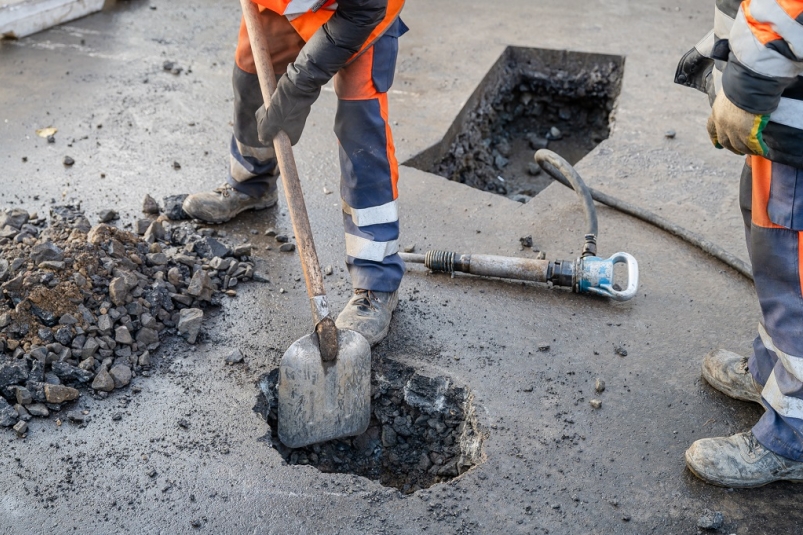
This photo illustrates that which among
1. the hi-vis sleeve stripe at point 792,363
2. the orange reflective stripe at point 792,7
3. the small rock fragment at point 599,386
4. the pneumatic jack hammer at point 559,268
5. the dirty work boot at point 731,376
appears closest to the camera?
the orange reflective stripe at point 792,7

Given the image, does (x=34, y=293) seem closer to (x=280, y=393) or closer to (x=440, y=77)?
(x=280, y=393)

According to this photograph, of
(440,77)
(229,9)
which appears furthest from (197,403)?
(229,9)

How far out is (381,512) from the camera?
8.24 feet

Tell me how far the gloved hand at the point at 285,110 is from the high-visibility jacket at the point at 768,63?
1511mm

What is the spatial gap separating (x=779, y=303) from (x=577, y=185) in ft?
5.16

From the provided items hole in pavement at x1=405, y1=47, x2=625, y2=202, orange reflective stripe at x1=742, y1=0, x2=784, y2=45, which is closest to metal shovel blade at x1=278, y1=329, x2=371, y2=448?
orange reflective stripe at x1=742, y1=0, x2=784, y2=45

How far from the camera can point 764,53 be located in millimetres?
2123

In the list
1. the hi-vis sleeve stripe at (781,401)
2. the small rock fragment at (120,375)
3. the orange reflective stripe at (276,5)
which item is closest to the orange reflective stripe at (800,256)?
the hi-vis sleeve stripe at (781,401)

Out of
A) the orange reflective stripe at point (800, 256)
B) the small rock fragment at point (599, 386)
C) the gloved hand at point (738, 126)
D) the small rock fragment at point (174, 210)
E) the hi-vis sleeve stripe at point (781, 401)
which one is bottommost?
the small rock fragment at point (599, 386)

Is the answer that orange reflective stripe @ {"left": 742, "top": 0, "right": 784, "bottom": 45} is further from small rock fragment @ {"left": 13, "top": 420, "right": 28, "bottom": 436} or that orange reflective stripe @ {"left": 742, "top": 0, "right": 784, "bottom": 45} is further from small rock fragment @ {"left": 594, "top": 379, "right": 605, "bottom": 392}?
small rock fragment @ {"left": 13, "top": 420, "right": 28, "bottom": 436}

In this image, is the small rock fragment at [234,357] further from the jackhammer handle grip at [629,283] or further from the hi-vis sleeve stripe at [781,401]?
the hi-vis sleeve stripe at [781,401]

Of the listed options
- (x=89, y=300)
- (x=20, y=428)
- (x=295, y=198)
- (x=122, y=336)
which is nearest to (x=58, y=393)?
(x=20, y=428)

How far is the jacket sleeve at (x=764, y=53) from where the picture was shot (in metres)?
2.06

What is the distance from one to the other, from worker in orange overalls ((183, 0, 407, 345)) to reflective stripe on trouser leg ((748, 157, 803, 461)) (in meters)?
1.46
